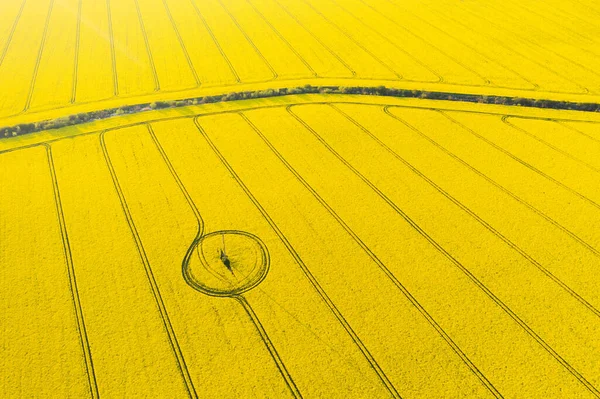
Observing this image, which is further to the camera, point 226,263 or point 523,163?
point 523,163

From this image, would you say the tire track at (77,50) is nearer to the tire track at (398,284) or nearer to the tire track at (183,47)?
the tire track at (183,47)

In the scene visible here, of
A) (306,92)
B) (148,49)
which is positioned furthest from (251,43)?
(306,92)

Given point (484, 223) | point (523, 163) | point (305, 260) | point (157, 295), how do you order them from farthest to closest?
1. point (523, 163)
2. point (484, 223)
3. point (305, 260)
4. point (157, 295)

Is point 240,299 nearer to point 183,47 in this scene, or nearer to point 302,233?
point 302,233

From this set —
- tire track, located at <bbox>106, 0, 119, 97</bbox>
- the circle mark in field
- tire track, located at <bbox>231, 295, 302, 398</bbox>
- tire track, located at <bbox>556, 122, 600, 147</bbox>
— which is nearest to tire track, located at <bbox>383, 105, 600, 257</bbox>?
tire track, located at <bbox>556, 122, 600, 147</bbox>

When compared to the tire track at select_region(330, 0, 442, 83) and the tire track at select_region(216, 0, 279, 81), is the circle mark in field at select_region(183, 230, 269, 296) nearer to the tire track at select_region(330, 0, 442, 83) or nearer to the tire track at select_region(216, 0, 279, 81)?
the tire track at select_region(216, 0, 279, 81)

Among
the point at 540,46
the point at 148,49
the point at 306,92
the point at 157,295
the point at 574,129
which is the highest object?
the point at 540,46

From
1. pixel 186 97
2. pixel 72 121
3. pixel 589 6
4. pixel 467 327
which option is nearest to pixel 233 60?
pixel 186 97
